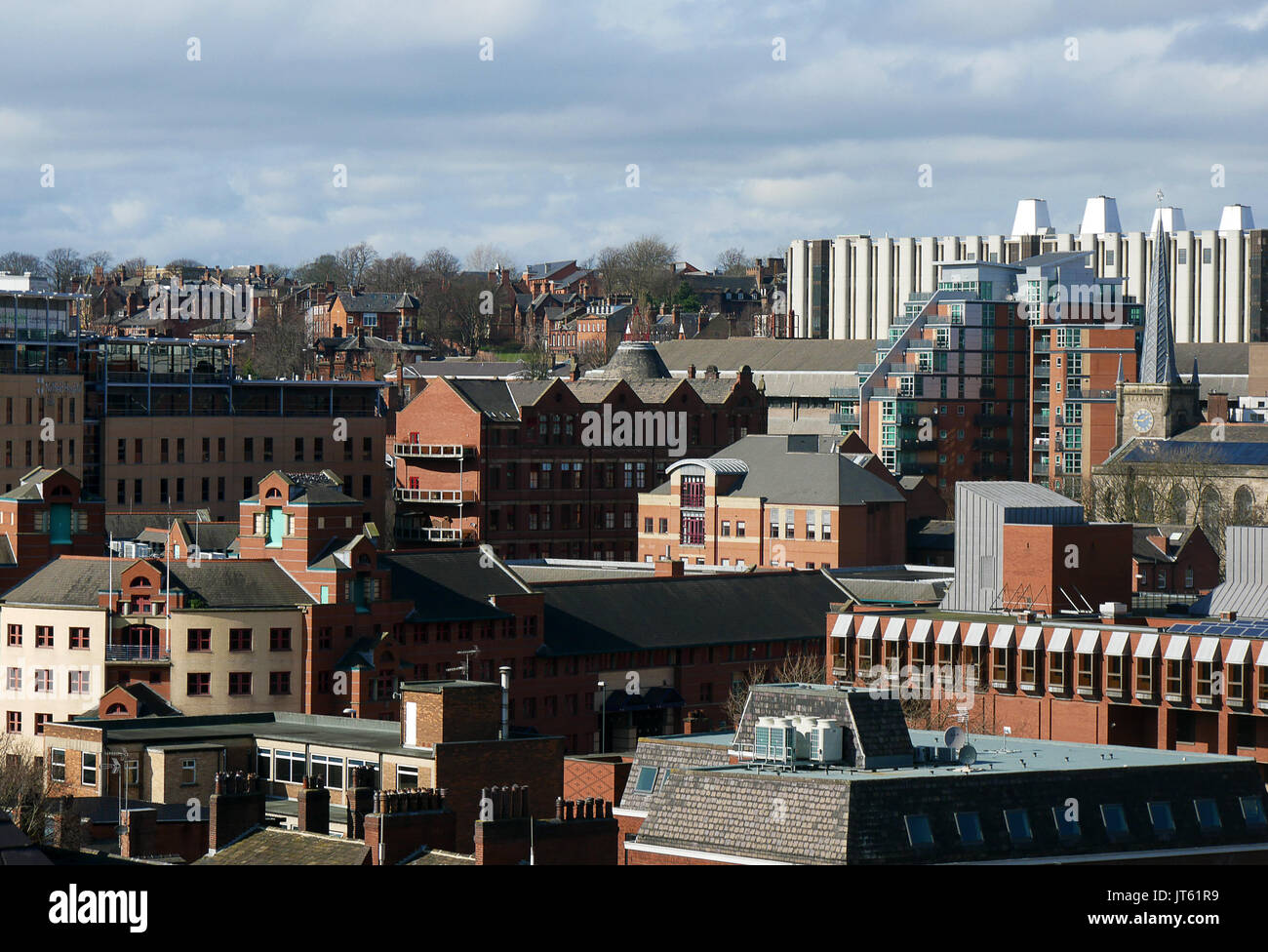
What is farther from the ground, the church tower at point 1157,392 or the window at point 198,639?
the church tower at point 1157,392

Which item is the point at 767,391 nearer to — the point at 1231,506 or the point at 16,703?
the point at 1231,506

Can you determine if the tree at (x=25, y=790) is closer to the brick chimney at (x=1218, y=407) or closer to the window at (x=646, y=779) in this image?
the window at (x=646, y=779)

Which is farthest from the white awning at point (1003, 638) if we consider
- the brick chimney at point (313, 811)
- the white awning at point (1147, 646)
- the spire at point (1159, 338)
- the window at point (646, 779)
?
the spire at point (1159, 338)

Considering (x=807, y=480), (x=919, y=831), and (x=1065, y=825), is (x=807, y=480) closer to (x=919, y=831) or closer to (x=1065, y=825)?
(x=1065, y=825)

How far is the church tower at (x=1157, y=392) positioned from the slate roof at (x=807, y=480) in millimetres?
28495

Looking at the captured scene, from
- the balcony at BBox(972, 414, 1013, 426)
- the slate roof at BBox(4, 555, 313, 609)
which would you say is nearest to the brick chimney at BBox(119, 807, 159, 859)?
the slate roof at BBox(4, 555, 313, 609)

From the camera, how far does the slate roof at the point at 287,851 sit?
39.7m

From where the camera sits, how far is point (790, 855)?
39594mm

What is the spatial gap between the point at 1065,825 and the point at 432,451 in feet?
274

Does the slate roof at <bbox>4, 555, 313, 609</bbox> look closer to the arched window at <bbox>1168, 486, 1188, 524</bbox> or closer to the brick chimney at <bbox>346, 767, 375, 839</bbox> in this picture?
the brick chimney at <bbox>346, 767, 375, 839</bbox>

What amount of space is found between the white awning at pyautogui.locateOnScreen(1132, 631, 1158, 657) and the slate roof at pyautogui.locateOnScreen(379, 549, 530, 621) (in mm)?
24055

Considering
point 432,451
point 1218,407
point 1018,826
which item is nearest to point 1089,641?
point 1018,826

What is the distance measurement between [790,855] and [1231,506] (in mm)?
97560
